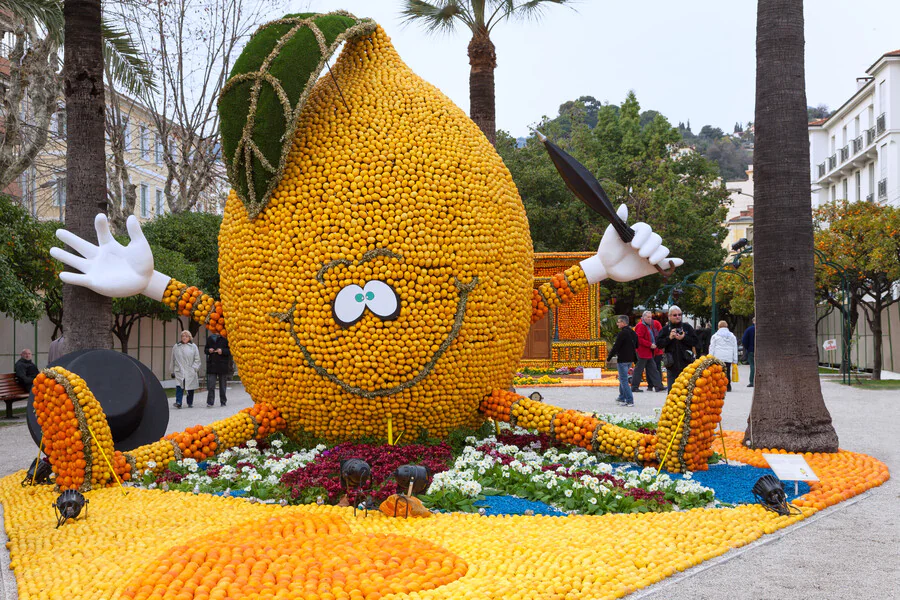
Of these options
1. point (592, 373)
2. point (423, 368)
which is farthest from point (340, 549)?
point (592, 373)

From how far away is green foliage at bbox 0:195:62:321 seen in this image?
12102mm

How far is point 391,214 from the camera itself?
6234 millimetres

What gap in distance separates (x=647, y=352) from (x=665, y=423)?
28.6ft

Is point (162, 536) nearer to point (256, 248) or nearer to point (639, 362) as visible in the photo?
point (256, 248)

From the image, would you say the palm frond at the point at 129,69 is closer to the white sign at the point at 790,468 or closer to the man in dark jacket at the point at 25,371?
the man in dark jacket at the point at 25,371

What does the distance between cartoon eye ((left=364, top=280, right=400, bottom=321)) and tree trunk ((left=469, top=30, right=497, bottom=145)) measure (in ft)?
19.9

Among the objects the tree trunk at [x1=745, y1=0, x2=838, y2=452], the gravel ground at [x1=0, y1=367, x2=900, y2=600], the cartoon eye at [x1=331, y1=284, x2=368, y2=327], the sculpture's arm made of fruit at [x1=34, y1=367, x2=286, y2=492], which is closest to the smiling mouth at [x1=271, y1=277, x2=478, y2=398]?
the cartoon eye at [x1=331, y1=284, x2=368, y2=327]

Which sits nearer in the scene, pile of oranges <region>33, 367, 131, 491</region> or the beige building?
pile of oranges <region>33, 367, 131, 491</region>

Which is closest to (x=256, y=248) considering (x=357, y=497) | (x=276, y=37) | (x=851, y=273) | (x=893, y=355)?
(x=276, y=37)

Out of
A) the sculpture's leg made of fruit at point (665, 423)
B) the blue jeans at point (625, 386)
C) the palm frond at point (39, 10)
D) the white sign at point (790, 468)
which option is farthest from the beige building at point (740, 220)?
the white sign at point (790, 468)

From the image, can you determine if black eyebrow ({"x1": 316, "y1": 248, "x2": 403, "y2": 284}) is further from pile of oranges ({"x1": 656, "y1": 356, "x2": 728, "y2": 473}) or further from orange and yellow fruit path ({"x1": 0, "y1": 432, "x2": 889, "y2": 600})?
pile of oranges ({"x1": 656, "y1": 356, "x2": 728, "y2": 473})

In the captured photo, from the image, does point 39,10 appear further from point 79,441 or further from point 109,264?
point 79,441

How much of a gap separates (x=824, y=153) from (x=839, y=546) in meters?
38.9

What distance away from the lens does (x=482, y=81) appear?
12297mm
